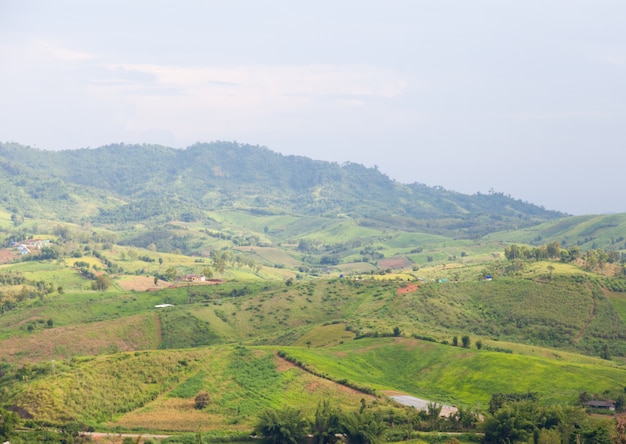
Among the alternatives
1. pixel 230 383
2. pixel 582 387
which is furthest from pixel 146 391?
pixel 582 387

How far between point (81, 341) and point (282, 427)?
198 feet

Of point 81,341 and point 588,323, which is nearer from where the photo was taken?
point 81,341

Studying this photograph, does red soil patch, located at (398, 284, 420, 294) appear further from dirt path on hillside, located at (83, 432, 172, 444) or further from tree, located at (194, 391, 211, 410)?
dirt path on hillside, located at (83, 432, 172, 444)

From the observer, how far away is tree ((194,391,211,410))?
87.1 meters

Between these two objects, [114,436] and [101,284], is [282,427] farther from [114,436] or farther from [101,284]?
[101,284]

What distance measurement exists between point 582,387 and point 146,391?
177 feet

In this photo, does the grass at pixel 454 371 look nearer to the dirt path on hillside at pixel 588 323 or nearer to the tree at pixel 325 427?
the tree at pixel 325 427

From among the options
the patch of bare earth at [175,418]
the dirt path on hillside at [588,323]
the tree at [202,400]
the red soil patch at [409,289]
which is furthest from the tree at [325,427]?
the red soil patch at [409,289]

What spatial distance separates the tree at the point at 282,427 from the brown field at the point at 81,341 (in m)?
53.8

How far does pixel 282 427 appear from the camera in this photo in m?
74.7

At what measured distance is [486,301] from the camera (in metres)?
150

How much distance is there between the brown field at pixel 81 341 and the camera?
119125 millimetres

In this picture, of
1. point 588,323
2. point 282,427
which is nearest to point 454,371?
point 282,427

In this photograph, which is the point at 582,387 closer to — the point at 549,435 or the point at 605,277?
the point at 549,435
